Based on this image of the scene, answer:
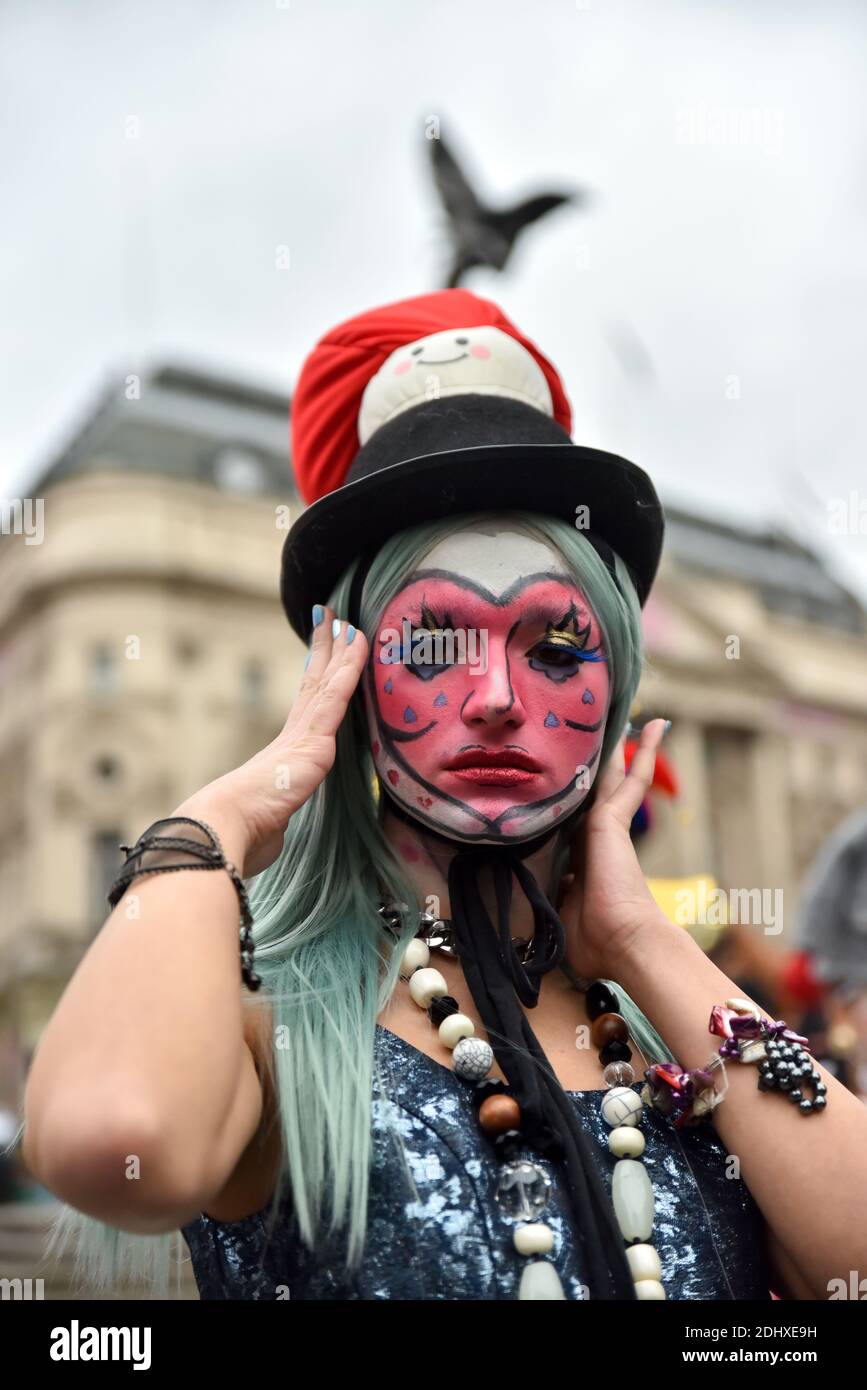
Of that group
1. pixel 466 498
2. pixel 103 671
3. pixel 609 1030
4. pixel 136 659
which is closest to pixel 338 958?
pixel 609 1030

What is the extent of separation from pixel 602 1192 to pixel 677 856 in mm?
27781

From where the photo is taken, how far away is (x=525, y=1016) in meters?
2.17

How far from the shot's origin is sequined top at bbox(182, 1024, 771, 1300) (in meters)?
1.86

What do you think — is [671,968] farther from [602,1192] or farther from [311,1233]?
[311,1233]

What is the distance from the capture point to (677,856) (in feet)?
96.0

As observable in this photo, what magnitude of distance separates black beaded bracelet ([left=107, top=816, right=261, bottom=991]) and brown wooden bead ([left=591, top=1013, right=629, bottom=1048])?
535 mm

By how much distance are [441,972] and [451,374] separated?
942 millimetres

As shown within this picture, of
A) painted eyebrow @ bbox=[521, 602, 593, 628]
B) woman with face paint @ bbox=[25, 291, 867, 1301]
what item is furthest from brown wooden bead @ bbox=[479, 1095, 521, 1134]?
painted eyebrow @ bbox=[521, 602, 593, 628]

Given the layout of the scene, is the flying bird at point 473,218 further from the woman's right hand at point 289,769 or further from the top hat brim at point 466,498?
the woman's right hand at point 289,769

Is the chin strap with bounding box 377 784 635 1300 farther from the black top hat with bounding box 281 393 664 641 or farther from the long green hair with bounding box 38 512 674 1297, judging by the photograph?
the black top hat with bounding box 281 393 664 641

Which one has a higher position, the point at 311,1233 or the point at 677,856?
the point at 677,856
